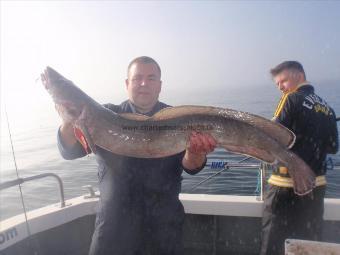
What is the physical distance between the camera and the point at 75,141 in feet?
12.3

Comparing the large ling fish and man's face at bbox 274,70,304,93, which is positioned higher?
man's face at bbox 274,70,304,93

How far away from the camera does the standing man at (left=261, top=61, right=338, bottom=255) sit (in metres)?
4.58

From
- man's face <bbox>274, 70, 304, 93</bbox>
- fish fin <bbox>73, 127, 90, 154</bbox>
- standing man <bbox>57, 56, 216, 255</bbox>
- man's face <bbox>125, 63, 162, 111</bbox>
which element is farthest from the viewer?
man's face <bbox>274, 70, 304, 93</bbox>

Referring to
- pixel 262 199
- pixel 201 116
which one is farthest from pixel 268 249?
pixel 201 116

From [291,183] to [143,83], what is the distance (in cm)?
243

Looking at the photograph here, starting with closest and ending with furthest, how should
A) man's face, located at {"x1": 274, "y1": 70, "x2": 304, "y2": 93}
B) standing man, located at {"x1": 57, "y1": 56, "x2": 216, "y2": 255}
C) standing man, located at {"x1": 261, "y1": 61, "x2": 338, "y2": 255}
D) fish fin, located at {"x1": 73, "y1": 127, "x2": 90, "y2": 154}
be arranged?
standing man, located at {"x1": 57, "y1": 56, "x2": 216, "y2": 255}, fish fin, located at {"x1": 73, "y1": 127, "x2": 90, "y2": 154}, standing man, located at {"x1": 261, "y1": 61, "x2": 338, "y2": 255}, man's face, located at {"x1": 274, "y1": 70, "x2": 304, "y2": 93}

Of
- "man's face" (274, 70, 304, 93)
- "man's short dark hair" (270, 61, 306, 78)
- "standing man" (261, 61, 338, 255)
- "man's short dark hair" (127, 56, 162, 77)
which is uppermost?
"man's short dark hair" (127, 56, 162, 77)

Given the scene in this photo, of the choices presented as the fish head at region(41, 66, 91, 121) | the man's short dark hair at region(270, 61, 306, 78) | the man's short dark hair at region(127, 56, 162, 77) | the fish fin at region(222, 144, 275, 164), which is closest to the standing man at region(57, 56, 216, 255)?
the fish head at region(41, 66, 91, 121)

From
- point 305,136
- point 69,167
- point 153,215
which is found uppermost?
point 305,136

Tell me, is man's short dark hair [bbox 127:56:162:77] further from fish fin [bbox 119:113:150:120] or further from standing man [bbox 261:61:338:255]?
standing man [bbox 261:61:338:255]

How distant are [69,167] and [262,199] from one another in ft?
42.6

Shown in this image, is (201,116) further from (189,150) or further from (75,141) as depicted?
(75,141)

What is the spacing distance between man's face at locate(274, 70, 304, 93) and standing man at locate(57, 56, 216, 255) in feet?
7.05

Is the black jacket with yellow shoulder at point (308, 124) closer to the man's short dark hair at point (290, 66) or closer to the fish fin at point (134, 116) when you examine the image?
the man's short dark hair at point (290, 66)
